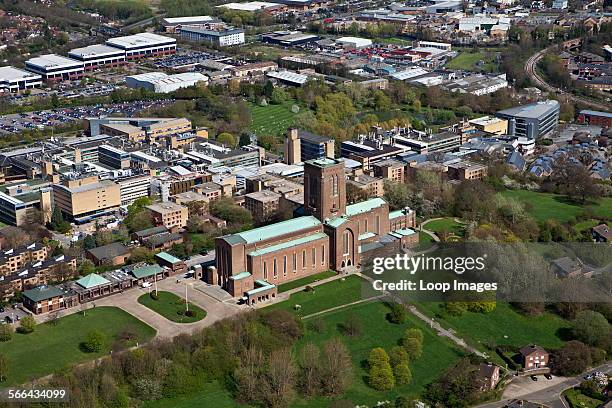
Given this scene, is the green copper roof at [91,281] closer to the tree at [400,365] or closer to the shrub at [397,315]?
the shrub at [397,315]

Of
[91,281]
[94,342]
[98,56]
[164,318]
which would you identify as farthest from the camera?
[98,56]

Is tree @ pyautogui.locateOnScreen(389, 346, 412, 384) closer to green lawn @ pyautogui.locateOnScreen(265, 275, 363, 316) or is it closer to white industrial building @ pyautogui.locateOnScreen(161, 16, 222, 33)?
green lawn @ pyautogui.locateOnScreen(265, 275, 363, 316)

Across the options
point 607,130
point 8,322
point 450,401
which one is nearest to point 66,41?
point 607,130

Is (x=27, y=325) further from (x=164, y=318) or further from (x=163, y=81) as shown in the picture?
(x=163, y=81)

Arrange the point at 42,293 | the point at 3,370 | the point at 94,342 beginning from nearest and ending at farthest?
1. the point at 3,370
2. the point at 94,342
3. the point at 42,293

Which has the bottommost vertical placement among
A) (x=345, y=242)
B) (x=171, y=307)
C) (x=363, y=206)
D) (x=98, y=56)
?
(x=171, y=307)

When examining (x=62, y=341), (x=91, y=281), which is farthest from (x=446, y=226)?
(x=62, y=341)

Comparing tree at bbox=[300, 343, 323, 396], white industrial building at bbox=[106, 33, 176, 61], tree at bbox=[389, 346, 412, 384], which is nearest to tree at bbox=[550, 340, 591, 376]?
tree at bbox=[389, 346, 412, 384]

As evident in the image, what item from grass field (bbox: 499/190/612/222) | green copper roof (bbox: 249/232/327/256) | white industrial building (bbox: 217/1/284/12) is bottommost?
grass field (bbox: 499/190/612/222)
